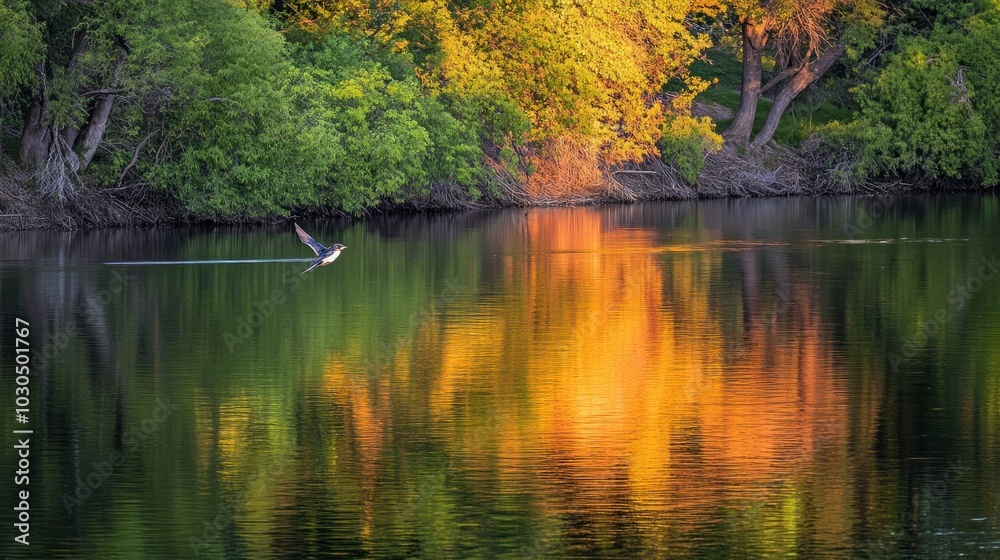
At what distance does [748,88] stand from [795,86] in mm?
1940

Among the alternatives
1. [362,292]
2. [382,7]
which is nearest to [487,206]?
[382,7]

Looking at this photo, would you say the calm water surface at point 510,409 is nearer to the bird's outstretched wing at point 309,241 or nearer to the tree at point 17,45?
the bird's outstretched wing at point 309,241

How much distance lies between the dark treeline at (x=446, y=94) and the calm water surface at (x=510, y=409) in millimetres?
10659

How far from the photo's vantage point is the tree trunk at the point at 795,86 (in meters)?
64.7

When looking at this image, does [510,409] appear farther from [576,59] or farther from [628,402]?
[576,59]

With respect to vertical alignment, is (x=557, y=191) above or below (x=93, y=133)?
below

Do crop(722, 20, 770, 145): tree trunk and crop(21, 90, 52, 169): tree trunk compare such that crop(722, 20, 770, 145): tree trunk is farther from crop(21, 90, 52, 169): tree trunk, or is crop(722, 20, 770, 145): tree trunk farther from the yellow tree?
crop(21, 90, 52, 169): tree trunk

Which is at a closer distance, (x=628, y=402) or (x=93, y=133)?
(x=628, y=402)

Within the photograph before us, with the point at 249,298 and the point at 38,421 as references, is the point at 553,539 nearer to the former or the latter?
the point at 38,421

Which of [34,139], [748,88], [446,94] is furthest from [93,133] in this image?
[748,88]

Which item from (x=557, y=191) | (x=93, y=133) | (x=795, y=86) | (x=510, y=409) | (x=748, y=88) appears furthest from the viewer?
(x=795, y=86)

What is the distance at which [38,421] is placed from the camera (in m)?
16.7

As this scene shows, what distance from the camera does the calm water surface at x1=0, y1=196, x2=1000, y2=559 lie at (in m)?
12.6

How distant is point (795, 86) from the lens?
65312 mm
